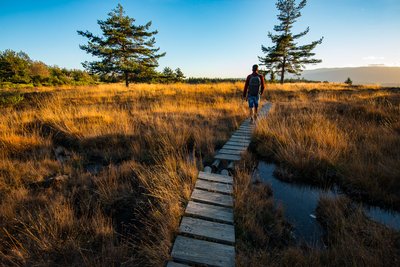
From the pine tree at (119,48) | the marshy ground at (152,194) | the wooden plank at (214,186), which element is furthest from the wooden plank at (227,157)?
the pine tree at (119,48)

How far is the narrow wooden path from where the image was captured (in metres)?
1.92

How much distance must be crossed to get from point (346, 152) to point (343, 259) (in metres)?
3.08

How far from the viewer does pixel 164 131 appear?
216 inches

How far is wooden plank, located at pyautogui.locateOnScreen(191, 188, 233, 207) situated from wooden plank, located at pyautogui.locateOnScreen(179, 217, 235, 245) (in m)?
0.39

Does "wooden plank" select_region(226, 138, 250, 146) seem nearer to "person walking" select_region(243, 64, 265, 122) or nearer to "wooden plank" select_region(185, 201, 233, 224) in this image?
"person walking" select_region(243, 64, 265, 122)

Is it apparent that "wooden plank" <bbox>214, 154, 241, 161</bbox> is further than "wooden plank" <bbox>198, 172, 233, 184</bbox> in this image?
Yes

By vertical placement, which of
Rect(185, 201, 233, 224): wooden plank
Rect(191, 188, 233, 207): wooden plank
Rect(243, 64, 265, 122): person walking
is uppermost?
Rect(243, 64, 265, 122): person walking

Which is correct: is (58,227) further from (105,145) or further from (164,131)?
(164,131)

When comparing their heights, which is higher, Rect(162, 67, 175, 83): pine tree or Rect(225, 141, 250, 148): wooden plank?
Rect(162, 67, 175, 83): pine tree

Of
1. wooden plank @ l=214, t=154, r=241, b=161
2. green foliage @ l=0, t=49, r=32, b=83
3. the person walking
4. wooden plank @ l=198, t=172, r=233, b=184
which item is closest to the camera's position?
wooden plank @ l=198, t=172, r=233, b=184

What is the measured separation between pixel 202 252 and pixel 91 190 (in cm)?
218

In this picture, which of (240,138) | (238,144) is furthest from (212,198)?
(240,138)

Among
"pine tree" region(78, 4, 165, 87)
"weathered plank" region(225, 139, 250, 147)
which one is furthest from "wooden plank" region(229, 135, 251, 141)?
"pine tree" region(78, 4, 165, 87)

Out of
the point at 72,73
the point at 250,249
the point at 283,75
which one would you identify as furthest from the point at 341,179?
the point at 72,73
